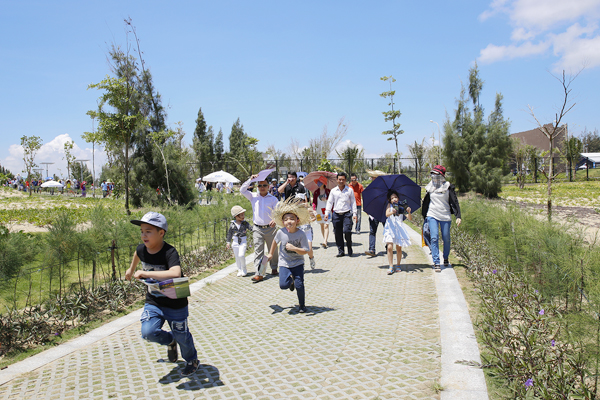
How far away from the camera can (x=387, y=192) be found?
8.78 meters

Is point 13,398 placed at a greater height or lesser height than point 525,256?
lesser

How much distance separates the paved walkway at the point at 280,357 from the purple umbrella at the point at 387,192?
253 cm

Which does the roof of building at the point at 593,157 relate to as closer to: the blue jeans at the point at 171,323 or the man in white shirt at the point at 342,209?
the man in white shirt at the point at 342,209

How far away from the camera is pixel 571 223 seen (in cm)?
627

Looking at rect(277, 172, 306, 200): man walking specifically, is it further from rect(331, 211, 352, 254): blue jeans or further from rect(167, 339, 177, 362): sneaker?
rect(167, 339, 177, 362): sneaker

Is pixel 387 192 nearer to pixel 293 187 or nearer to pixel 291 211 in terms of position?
pixel 293 187

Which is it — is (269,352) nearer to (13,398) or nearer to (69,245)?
(13,398)

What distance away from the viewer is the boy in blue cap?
368cm

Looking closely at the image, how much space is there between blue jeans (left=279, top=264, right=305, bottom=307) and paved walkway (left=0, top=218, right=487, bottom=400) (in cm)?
28

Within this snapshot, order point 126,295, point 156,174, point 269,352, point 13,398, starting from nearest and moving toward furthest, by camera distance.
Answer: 1. point 13,398
2. point 269,352
3. point 126,295
4. point 156,174

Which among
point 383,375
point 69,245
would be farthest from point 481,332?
point 69,245

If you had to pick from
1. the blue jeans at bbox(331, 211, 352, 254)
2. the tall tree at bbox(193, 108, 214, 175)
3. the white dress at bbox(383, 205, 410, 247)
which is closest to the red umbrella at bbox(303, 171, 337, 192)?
the blue jeans at bbox(331, 211, 352, 254)

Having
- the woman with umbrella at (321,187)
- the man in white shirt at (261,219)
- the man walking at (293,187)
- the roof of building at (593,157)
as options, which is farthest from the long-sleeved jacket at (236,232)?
the roof of building at (593,157)

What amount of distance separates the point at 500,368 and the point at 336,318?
219cm
